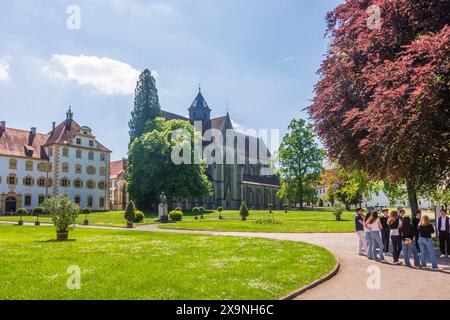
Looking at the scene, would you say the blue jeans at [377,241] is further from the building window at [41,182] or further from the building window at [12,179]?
the building window at [41,182]

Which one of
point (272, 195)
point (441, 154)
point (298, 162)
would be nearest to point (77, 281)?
point (441, 154)

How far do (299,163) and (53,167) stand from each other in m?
41.8

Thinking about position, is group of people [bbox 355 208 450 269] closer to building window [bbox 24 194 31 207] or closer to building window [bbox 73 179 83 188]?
building window [bbox 24 194 31 207]

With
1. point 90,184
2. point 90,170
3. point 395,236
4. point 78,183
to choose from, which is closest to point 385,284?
point 395,236

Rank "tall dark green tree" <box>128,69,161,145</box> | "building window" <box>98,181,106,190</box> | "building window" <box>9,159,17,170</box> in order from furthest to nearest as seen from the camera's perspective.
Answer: "building window" <box>98,181,106,190</box> < "tall dark green tree" <box>128,69,161,145</box> < "building window" <box>9,159,17,170</box>

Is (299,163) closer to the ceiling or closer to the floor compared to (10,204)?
closer to the ceiling

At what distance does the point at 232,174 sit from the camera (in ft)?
296

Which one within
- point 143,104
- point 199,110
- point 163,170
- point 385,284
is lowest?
point 385,284

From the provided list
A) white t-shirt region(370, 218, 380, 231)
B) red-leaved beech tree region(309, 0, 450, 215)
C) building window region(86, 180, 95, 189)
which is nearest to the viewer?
red-leaved beech tree region(309, 0, 450, 215)

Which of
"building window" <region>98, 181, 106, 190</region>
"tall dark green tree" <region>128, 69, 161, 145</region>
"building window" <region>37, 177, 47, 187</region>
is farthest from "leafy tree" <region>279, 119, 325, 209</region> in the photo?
"building window" <region>37, 177, 47, 187</region>

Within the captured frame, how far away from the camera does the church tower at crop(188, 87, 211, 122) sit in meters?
99.5

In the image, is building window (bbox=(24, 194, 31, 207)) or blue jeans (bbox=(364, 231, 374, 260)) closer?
blue jeans (bbox=(364, 231, 374, 260))

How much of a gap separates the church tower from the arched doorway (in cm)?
4893

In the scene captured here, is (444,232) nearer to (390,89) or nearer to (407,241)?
(407,241)
